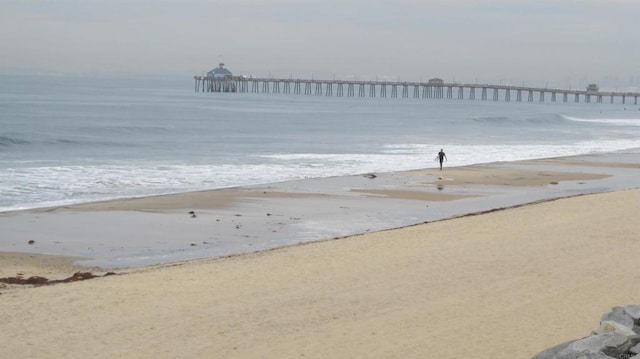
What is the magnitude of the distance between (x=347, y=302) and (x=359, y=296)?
0.27 meters

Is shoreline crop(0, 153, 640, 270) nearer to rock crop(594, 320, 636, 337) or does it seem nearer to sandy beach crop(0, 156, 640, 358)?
sandy beach crop(0, 156, 640, 358)

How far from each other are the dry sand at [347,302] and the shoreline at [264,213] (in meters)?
1.49

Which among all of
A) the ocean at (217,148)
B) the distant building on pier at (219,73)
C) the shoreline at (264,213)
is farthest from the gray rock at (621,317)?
the distant building on pier at (219,73)

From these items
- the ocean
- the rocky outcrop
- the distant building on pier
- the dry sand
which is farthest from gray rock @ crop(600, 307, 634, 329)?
the distant building on pier

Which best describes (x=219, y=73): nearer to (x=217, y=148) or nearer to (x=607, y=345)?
(x=217, y=148)

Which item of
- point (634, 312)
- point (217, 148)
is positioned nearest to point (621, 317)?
point (634, 312)

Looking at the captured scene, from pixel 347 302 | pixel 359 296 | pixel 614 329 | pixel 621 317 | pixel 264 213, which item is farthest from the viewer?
pixel 264 213

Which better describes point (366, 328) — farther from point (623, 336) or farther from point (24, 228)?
point (24, 228)

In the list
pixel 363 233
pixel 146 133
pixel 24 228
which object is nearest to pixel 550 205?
pixel 363 233

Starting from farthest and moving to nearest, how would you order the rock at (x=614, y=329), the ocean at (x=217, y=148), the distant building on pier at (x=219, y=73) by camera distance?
the distant building on pier at (x=219, y=73), the ocean at (x=217, y=148), the rock at (x=614, y=329)

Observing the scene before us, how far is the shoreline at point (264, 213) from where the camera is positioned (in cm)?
1327

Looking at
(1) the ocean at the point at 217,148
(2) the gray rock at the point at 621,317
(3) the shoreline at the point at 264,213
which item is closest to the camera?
(2) the gray rock at the point at 621,317

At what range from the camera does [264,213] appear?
1675 cm

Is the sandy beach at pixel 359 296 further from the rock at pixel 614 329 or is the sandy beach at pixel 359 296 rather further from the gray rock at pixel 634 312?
the rock at pixel 614 329
